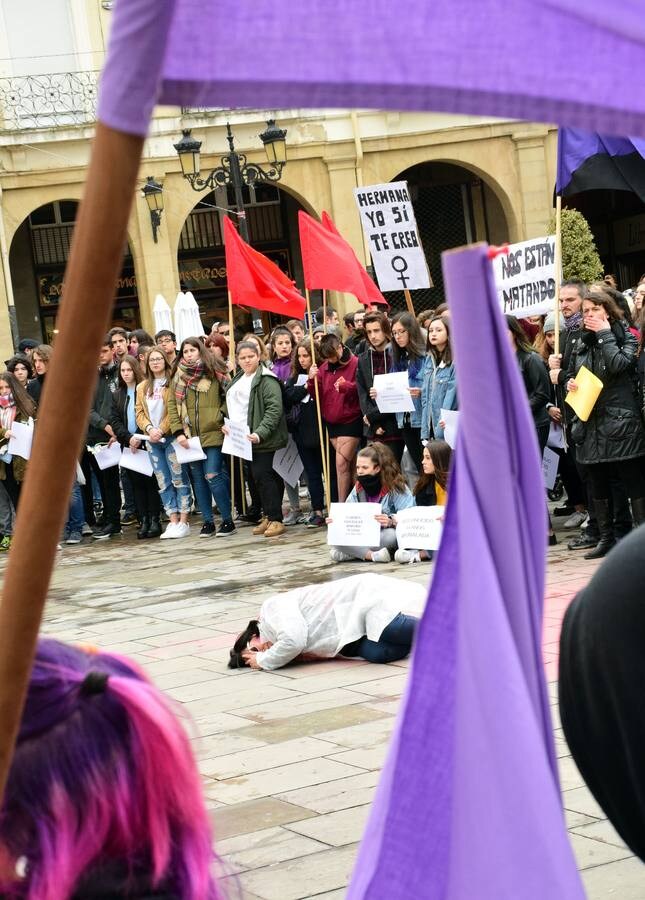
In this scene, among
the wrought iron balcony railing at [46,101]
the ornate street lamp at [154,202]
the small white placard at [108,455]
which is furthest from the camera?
the wrought iron balcony railing at [46,101]

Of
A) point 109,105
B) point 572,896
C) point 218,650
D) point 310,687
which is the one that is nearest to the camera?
point 109,105

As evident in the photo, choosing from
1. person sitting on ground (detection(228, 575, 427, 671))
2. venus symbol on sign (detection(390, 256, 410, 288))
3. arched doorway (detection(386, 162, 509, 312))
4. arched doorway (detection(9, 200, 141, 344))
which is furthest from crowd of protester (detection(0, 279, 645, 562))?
arched doorway (detection(386, 162, 509, 312))

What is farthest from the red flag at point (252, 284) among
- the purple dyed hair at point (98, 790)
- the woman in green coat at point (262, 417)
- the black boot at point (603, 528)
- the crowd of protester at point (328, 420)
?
the purple dyed hair at point (98, 790)

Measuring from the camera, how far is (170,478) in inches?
568

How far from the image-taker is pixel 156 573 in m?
12.0

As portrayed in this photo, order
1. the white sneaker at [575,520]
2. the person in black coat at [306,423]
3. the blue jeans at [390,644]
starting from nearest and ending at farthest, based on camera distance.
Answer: the blue jeans at [390,644] → the white sneaker at [575,520] → the person in black coat at [306,423]

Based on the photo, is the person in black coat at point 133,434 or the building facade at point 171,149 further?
the building facade at point 171,149

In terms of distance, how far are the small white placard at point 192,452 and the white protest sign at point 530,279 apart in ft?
12.4

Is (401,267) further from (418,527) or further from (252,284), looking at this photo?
(418,527)

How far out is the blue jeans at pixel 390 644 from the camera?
23.6 feet

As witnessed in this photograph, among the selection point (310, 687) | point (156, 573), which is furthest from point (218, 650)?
point (156, 573)

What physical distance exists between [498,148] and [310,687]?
22.3m

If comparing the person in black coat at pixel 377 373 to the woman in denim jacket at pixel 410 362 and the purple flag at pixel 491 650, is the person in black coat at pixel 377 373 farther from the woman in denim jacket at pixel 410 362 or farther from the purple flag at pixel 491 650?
the purple flag at pixel 491 650

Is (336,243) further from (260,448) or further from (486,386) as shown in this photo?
(486,386)
